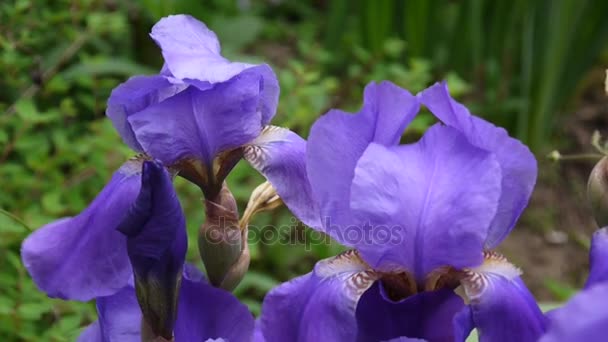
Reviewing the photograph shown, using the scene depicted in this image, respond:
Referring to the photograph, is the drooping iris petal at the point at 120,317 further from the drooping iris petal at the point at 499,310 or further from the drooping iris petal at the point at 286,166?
the drooping iris petal at the point at 499,310

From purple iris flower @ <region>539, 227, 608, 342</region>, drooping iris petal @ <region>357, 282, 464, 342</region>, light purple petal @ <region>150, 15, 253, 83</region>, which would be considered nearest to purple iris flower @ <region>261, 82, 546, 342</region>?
→ drooping iris petal @ <region>357, 282, 464, 342</region>

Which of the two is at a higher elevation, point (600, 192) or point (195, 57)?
point (195, 57)

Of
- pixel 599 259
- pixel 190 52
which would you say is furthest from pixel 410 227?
pixel 190 52

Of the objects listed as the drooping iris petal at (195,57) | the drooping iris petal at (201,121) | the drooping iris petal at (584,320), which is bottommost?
the drooping iris petal at (201,121)

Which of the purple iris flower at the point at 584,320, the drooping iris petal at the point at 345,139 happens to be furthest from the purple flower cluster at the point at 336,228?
the purple iris flower at the point at 584,320

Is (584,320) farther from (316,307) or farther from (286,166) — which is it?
(286,166)

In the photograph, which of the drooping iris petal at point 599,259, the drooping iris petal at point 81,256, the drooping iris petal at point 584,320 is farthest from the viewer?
the drooping iris petal at point 81,256

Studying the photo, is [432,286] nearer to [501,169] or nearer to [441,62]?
[501,169]

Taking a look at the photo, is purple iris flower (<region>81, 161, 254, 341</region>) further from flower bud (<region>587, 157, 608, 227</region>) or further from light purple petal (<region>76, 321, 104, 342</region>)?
flower bud (<region>587, 157, 608, 227</region>)
